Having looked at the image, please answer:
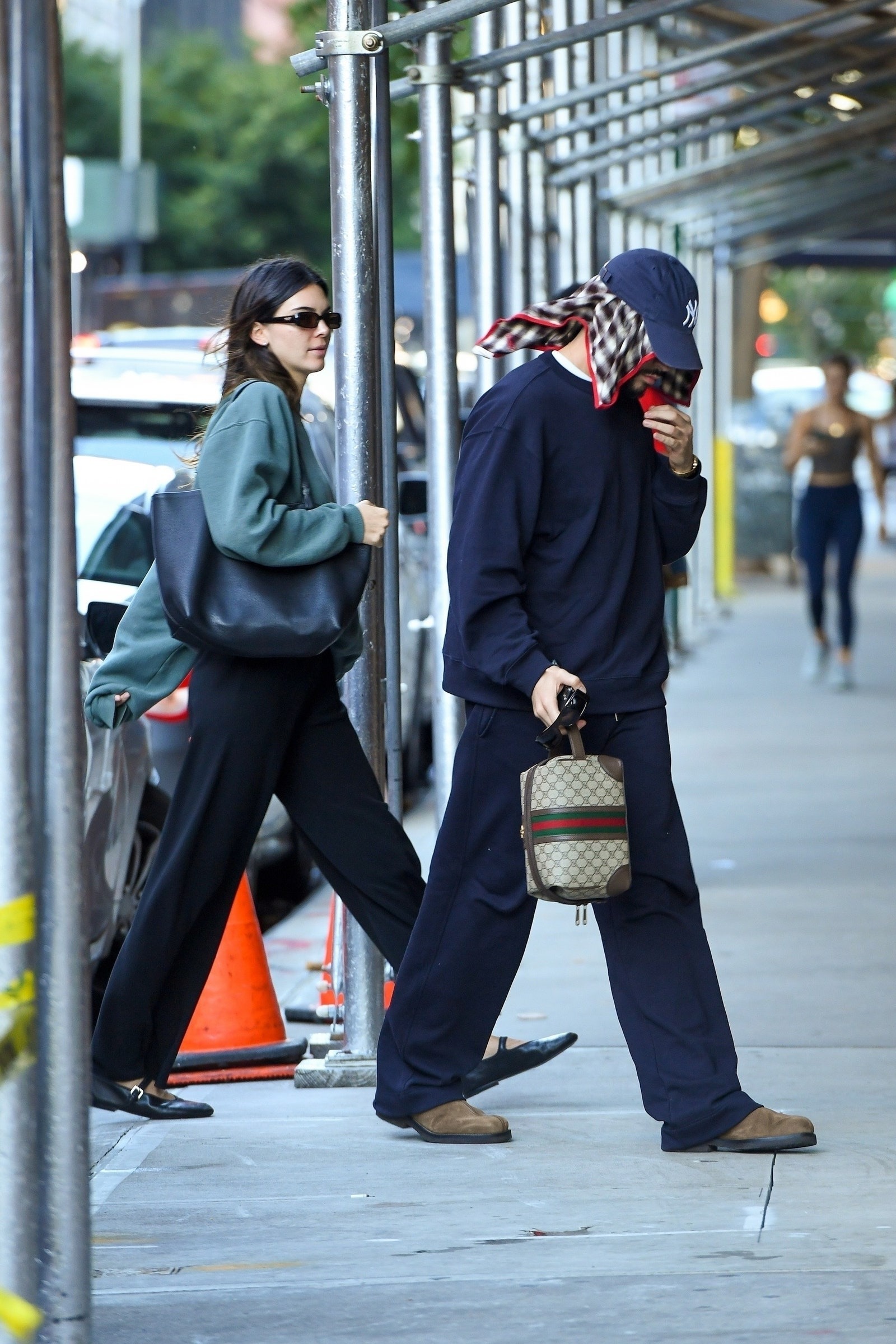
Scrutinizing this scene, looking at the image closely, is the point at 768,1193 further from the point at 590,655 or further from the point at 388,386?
the point at 388,386

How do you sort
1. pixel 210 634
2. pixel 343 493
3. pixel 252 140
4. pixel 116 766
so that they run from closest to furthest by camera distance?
pixel 210 634
pixel 343 493
pixel 116 766
pixel 252 140

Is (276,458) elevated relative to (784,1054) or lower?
elevated

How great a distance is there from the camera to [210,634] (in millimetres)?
A: 4652

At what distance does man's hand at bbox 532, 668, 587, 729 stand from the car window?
2885mm

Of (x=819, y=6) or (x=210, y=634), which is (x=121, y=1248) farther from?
(x=819, y=6)

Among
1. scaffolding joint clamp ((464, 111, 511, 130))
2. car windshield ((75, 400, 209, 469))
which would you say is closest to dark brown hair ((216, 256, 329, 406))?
scaffolding joint clamp ((464, 111, 511, 130))

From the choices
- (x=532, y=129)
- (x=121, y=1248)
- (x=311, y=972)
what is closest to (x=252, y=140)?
(x=532, y=129)

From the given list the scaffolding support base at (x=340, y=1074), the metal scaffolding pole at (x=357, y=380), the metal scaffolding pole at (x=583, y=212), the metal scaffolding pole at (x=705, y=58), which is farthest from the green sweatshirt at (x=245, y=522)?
the metal scaffolding pole at (x=583, y=212)

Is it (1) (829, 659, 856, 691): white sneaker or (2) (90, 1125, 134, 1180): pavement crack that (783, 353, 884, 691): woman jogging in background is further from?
(2) (90, 1125, 134, 1180): pavement crack

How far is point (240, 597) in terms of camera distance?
15.3 feet

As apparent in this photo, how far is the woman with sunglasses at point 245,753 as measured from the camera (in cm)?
478

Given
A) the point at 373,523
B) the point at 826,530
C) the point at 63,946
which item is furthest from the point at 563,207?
the point at 63,946

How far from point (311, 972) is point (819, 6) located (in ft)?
17.0

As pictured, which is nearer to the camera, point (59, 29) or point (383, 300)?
point (59, 29)
